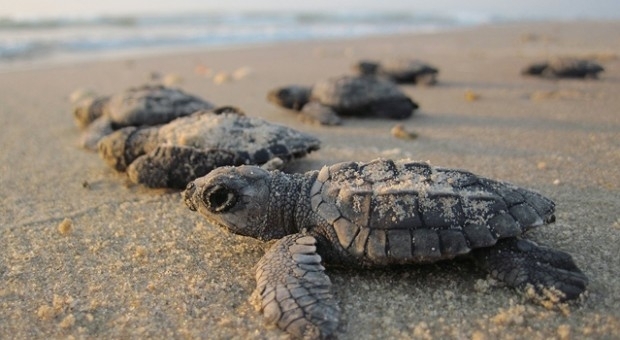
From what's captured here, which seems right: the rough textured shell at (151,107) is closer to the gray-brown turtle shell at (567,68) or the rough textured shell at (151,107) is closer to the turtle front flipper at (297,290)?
the turtle front flipper at (297,290)

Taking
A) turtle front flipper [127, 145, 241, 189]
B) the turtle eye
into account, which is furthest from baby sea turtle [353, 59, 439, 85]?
the turtle eye

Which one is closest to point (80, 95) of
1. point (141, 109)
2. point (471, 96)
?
point (141, 109)

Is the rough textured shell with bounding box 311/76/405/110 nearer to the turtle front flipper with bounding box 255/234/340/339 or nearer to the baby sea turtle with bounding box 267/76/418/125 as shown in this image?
the baby sea turtle with bounding box 267/76/418/125

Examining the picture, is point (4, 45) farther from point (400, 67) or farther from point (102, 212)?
point (102, 212)

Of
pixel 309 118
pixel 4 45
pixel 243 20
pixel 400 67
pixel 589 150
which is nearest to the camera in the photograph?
pixel 589 150

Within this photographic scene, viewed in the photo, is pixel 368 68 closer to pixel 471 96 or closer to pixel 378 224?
pixel 471 96

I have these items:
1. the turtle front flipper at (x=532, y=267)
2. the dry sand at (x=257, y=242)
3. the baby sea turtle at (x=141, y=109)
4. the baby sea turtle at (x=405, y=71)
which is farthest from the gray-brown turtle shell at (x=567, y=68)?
the turtle front flipper at (x=532, y=267)

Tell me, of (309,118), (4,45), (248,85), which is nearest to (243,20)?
(4,45)
